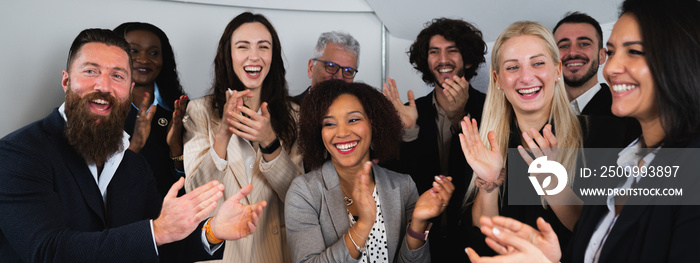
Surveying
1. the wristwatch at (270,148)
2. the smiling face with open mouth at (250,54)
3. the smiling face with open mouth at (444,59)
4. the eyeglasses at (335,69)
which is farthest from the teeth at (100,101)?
the smiling face with open mouth at (444,59)

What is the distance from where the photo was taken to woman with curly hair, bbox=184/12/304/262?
7.95 ft

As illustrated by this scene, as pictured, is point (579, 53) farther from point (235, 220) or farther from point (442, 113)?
point (235, 220)

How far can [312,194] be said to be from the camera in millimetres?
2256

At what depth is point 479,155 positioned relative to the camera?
1931 millimetres

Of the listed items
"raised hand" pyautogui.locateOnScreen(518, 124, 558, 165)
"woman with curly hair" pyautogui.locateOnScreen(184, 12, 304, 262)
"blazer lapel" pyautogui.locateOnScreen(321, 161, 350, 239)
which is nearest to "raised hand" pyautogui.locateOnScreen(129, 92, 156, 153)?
"woman with curly hair" pyautogui.locateOnScreen(184, 12, 304, 262)

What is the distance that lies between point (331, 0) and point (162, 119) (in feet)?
5.18

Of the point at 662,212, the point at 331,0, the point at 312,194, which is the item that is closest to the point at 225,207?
the point at 312,194

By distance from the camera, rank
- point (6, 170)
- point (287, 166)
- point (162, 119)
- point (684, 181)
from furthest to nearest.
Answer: point (162, 119)
point (287, 166)
point (6, 170)
point (684, 181)

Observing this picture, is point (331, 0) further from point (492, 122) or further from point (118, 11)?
point (492, 122)

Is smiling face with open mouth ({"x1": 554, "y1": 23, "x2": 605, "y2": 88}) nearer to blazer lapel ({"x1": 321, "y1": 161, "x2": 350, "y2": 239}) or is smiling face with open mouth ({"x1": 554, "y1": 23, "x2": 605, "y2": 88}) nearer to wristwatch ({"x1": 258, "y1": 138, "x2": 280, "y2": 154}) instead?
blazer lapel ({"x1": 321, "y1": 161, "x2": 350, "y2": 239})

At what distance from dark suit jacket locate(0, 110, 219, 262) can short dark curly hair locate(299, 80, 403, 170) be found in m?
0.93

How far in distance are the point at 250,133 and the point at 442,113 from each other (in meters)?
1.13

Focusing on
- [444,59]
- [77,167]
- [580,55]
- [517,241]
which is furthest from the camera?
[444,59]

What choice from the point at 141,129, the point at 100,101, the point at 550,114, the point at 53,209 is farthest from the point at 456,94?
the point at 53,209
